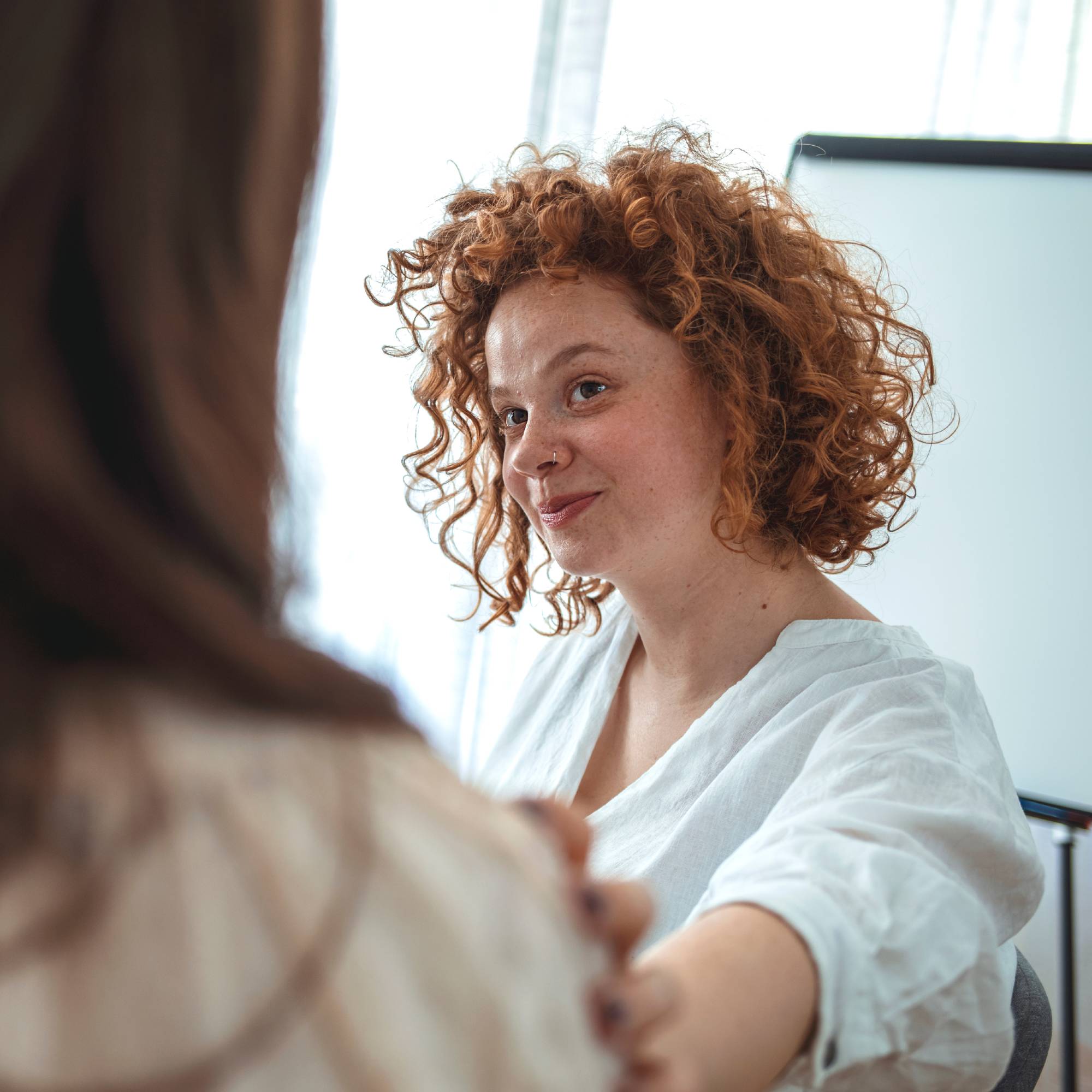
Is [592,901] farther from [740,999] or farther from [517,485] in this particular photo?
[517,485]

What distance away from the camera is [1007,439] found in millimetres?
1771


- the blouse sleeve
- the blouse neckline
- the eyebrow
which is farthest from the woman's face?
the blouse sleeve

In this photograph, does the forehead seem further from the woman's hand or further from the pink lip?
the woman's hand

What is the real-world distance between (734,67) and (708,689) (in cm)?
168

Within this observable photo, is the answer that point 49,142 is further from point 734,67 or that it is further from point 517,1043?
point 734,67

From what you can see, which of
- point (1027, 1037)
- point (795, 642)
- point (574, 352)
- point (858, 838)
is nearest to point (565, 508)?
point (574, 352)

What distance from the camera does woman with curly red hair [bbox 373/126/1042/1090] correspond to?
0.98 meters

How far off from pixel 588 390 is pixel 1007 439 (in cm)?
85

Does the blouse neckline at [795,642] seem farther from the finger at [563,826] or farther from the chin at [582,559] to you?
the finger at [563,826]

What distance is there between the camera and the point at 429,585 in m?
2.32

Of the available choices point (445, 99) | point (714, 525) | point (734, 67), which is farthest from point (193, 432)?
point (734, 67)

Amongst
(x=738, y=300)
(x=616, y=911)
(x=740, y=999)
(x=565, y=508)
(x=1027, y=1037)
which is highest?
(x=738, y=300)

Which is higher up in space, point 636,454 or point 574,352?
point 574,352

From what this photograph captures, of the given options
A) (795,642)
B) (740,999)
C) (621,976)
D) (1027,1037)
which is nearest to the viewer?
(621,976)
